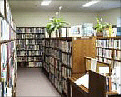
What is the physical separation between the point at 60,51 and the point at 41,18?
22.0 feet

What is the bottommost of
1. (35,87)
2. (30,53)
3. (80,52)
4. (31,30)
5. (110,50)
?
(35,87)

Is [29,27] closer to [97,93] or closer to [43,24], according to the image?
[43,24]

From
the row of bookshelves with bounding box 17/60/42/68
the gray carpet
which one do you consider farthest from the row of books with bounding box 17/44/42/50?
the gray carpet

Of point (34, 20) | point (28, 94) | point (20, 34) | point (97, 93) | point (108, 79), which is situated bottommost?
point (28, 94)

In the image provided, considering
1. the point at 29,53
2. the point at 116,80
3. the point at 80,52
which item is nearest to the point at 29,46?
the point at 29,53

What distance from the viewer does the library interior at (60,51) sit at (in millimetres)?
2555

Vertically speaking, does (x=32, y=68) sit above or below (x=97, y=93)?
below

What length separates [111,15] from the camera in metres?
12.3

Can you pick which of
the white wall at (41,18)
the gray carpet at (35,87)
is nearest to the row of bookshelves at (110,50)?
the gray carpet at (35,87)

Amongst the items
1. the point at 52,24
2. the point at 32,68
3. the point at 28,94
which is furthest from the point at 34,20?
the point at 28,94

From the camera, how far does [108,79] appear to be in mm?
2436

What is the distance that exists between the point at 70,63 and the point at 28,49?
7.37 m

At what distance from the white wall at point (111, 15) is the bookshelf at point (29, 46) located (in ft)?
12.8

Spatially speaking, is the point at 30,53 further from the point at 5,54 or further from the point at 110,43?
the point at 5,54
